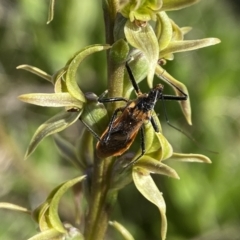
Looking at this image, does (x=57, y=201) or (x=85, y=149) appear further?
(x=85, y=149)

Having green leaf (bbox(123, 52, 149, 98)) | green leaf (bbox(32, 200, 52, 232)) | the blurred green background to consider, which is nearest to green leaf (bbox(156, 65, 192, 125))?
green leaf (bbox(123, 52, 149, 98))

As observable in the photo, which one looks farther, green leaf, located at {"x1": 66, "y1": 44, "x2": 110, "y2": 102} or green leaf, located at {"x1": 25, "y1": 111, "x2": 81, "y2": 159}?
green leaf, located at {"x1": 25, "y1": 111, "x2": 81, "y2": 159}

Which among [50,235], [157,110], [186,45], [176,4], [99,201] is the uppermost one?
[176,4]

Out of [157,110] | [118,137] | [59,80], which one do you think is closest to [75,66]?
[59,80]

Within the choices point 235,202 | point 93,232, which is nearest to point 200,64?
point 235,202

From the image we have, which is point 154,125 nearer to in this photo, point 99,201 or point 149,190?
point 149,190

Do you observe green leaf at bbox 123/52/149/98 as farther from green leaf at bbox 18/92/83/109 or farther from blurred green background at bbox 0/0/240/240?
blurred green background at bbox 0/0/240/240
